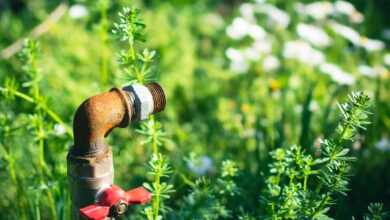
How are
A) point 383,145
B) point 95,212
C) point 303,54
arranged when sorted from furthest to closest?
point 303,54
point 383,145
point 95,212

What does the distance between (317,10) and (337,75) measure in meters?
0.90

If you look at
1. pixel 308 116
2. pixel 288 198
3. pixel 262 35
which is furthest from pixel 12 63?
pixel 288 198

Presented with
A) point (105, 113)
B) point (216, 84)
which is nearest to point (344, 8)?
point (216, 84)

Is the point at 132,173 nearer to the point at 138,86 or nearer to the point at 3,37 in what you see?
the point at 138,86

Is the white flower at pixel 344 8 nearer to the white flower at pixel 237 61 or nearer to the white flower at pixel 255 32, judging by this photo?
the white flower at pixel 255 32

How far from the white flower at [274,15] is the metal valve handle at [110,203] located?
2.63 metres

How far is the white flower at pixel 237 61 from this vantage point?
3619 mm

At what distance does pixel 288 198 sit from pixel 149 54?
23.4 inches

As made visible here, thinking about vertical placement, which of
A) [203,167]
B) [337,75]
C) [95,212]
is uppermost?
[337,75]

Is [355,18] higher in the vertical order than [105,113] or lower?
higher

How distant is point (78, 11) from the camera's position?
3.84m

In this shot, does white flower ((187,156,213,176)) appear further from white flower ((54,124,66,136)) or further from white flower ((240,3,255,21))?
white flower ((240,3,255,21))

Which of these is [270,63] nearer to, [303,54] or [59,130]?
[303,54]

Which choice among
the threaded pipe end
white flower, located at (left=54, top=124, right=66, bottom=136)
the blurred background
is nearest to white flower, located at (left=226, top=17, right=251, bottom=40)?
the blurred background
